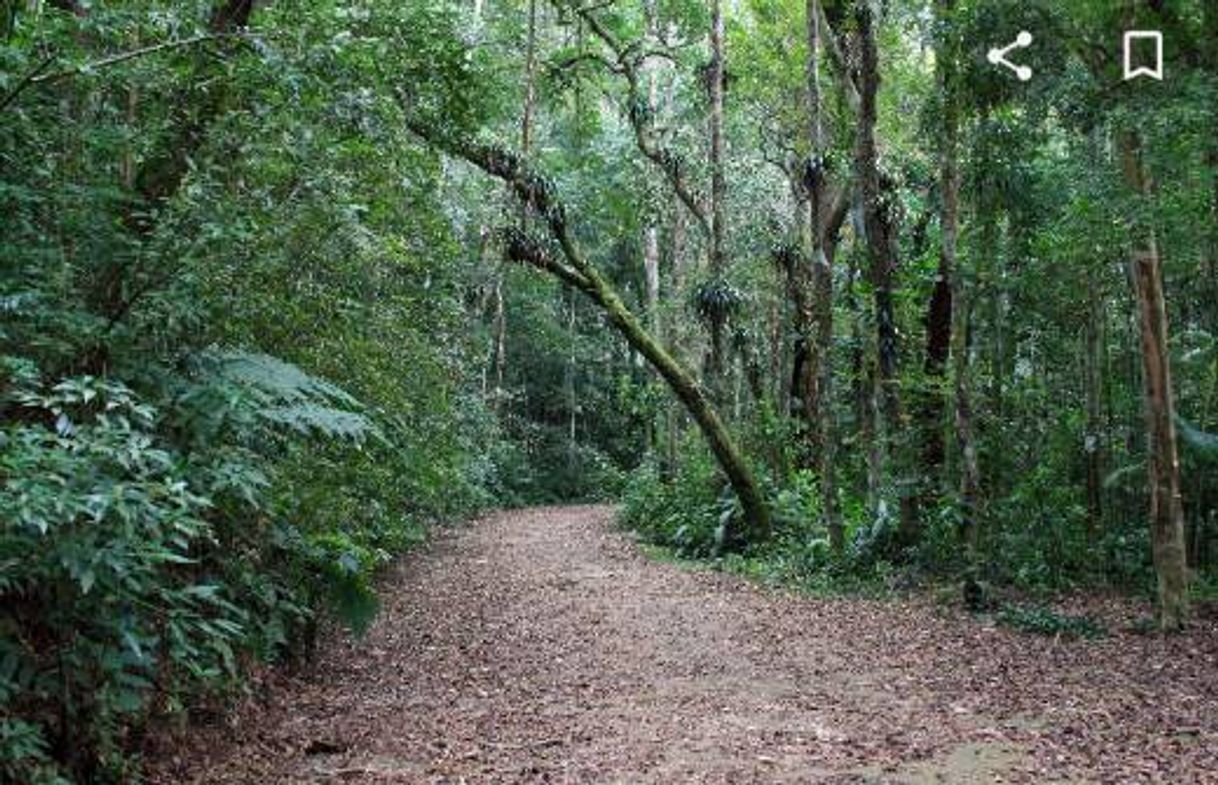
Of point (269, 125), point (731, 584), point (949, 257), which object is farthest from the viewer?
point (731, 584)

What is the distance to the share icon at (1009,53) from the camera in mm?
9656

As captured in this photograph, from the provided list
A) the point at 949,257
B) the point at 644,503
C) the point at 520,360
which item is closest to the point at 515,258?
the point at 949,257

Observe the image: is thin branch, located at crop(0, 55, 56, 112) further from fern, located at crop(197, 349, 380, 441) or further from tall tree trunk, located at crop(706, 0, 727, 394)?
tall tree trunk, located at crop(706, 0, 727, 394)


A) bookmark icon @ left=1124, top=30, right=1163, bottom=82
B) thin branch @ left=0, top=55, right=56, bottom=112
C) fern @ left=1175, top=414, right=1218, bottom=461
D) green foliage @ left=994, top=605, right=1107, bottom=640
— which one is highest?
bookmark icon @ left=1124, top=30, right=1163, bottom=82

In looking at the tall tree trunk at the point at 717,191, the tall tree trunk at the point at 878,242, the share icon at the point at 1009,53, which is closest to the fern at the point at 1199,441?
the tall tree trunk at the point at 878,242

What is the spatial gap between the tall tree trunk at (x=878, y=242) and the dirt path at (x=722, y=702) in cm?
276

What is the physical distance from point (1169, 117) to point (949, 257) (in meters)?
3.41

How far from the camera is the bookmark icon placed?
8211 mm

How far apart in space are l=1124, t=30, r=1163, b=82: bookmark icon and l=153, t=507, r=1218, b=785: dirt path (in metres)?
4.65

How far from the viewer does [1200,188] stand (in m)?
9.48

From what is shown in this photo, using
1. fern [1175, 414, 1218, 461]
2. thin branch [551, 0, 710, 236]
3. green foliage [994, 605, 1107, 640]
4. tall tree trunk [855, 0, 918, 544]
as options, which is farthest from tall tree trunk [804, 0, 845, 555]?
fern [1175, 414, 1218, 461]

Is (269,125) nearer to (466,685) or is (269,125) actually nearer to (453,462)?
(466,685)

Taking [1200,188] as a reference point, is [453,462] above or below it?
below

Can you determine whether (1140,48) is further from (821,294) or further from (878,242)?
(821,294)
